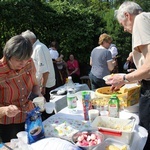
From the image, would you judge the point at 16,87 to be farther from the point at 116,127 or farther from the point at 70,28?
the point at 70,28

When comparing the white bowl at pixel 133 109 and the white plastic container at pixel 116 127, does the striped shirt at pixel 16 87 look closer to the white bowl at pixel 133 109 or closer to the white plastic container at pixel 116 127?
the white plastic container at pixel 116 127

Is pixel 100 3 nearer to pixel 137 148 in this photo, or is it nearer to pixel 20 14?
pixel 20 14

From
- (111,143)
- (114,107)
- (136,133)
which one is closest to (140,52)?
(114,107)

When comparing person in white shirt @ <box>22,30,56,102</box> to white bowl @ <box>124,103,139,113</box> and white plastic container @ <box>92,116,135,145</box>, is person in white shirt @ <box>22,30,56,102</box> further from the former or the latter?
white plastic container @ <box>92,116,135,145</box>

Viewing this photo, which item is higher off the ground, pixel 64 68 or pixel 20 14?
pixel 20 14

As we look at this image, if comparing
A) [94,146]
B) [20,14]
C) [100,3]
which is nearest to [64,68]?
[20,14]

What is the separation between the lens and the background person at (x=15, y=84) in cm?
156

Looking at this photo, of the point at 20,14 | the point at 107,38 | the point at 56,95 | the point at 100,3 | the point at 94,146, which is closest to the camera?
the point at 94,146

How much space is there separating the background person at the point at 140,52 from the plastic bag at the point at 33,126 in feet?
2.22

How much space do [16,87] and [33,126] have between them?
411mm

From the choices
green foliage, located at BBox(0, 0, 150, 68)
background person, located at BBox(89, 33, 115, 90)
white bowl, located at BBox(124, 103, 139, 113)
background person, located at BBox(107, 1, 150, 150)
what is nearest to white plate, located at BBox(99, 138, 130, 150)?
background person, located at BBox(107, 1, 150, 150)

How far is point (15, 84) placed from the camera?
172cm

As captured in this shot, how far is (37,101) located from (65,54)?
5.23m

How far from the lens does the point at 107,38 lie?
12.3 feet
